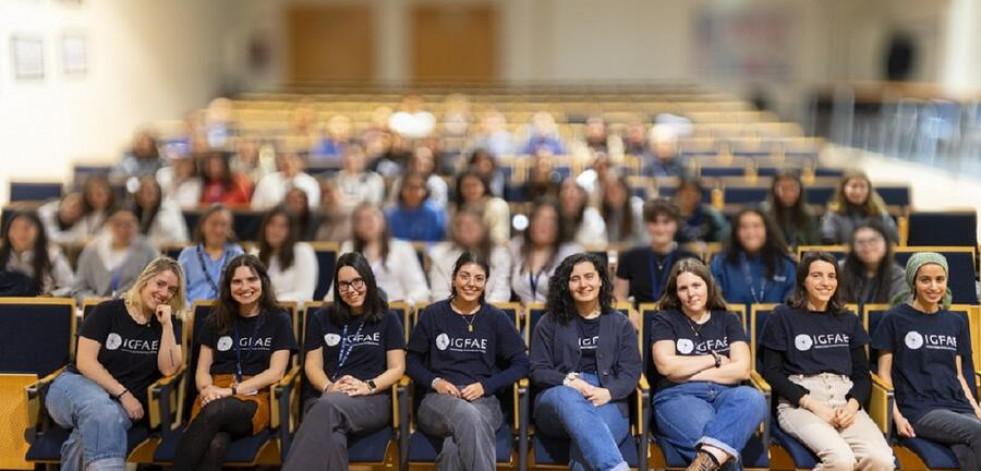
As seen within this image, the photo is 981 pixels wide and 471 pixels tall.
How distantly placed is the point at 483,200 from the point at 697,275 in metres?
2.54

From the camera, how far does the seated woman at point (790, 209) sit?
536 centimetres

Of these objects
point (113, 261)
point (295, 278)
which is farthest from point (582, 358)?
point (113, 261)

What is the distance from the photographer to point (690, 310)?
3814 millimetres

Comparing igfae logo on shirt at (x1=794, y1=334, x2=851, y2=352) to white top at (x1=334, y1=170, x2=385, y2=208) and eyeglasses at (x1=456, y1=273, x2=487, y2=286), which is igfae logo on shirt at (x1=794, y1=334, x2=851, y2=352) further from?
white top at (x1=334, y1=170, x2=385, y2=208)

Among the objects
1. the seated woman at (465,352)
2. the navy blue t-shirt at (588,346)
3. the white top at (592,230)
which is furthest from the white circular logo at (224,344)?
the white top at (592,230)

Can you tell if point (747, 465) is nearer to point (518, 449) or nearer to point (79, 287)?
point (518, 449)

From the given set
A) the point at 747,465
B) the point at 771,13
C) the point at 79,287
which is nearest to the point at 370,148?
the point at 79,287

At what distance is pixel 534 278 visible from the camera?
4.73 m

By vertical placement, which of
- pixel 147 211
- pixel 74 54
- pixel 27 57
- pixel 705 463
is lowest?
pixel 705 463

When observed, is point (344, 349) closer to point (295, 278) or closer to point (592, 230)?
point (295, 278)

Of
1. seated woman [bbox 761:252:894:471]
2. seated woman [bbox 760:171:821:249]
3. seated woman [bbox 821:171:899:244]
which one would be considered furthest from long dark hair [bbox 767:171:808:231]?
seated woman [bbox 761:252:894:471]

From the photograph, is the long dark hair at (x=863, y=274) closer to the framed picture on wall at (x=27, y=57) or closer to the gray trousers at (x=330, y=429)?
the gray trousers at (x=330, y=429)

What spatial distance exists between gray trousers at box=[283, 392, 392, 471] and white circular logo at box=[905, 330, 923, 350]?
2.12 m

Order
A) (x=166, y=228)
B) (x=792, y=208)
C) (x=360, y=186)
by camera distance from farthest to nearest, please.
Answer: (x=360, y=186)
(x=166, y=228)
(x=792, y=208)
